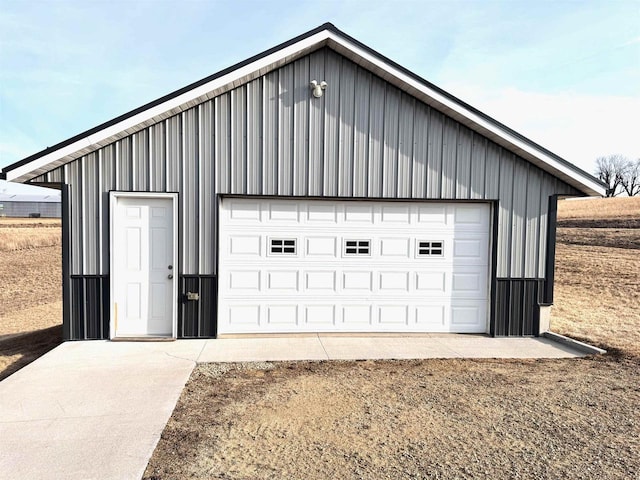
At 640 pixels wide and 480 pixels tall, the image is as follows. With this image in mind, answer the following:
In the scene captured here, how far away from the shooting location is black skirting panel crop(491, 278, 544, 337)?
25.2 ft

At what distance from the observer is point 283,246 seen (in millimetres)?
7582

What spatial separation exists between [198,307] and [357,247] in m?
2.94

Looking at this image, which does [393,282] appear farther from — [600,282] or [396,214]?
[600,282]

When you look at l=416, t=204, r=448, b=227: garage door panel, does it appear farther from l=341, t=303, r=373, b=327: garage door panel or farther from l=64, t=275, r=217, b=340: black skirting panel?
l=64, t=275, r=217, b=340: black skirting panel

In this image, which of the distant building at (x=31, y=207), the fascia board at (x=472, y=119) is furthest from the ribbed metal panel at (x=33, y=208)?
the fascia board at (x=472, y=119)

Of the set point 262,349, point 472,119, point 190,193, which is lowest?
point 262,349

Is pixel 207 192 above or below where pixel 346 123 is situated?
below

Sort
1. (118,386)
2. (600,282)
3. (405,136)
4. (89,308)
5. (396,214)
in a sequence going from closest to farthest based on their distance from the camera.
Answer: (118,386)
(89,308)
(405,136)
(396,214)
(600,282)

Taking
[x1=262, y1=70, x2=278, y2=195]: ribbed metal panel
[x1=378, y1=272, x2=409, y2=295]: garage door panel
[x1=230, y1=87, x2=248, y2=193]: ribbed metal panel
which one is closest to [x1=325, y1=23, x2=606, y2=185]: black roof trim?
[x1=262, y1=70, x2=278, y2=195]: ribbed metal panel

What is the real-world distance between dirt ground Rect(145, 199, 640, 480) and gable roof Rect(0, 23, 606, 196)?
3315 millimetres

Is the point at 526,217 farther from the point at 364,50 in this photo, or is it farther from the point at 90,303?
the point at 90,303

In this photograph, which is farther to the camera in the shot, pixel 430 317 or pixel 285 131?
pixel 430 317

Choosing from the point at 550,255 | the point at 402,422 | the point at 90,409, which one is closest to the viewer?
the point at 402,422

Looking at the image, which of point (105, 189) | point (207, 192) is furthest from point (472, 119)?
point (105, 189)
